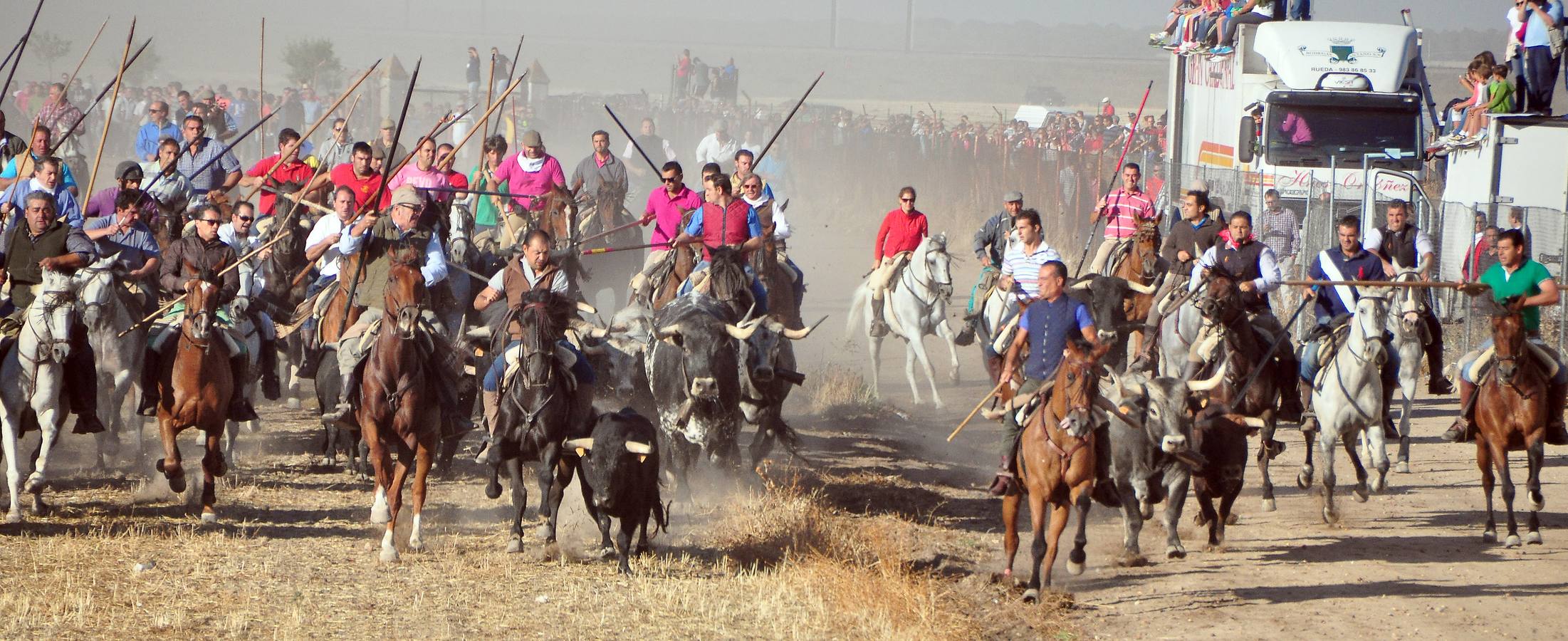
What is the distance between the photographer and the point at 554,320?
420 inches

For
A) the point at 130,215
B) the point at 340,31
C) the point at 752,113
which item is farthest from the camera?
the point at 340,31

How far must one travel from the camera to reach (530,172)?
60.0 feet

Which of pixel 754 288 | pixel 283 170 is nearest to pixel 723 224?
pixel 754 288

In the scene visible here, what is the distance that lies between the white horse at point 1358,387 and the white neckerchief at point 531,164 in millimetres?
9068

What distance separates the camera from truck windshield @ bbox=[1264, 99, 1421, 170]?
71.6 ft

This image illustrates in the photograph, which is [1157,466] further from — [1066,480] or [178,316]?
[178,316]

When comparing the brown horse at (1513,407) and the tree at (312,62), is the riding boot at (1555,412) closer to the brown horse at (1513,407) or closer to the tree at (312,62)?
the brown horse at (1513,407)

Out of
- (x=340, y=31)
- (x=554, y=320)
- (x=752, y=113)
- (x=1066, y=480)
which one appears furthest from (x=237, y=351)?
(x=340, y=31)

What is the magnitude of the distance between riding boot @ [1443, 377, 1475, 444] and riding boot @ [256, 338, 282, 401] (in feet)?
29.2

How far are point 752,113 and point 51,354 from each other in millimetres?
42123

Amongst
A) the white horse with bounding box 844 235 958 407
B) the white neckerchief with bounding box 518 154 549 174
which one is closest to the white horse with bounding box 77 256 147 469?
the white neckerchief with bounding box 518 154 549 174

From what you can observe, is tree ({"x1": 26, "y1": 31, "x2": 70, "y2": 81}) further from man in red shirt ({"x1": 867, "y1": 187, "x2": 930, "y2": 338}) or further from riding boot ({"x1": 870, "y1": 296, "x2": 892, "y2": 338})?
riding boot ({"x1": 870, "y1": 296, "x2": 892, "y2": 338})

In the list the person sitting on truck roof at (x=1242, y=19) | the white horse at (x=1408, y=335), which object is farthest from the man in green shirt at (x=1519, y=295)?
the person sitting on truck roof at (x=1242, y=19)

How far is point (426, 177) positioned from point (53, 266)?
5101 millimetres
